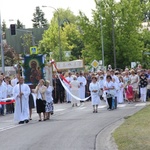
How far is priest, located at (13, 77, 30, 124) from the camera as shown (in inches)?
856

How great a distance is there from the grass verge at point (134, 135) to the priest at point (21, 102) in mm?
4837

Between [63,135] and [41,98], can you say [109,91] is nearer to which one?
[41,98]

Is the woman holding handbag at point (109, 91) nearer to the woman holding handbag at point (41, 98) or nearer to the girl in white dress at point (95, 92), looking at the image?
the girl in white dress at point (95, 92)

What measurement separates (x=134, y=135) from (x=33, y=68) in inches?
689

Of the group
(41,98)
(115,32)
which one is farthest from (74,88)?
(115,32)

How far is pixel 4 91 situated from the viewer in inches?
1125

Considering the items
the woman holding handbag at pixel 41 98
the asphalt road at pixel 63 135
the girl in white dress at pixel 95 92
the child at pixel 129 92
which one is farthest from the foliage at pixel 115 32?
the asphalt road at pixel 63 135

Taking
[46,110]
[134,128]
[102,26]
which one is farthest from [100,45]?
[134,128]

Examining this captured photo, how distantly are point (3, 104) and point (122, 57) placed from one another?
3264 cm

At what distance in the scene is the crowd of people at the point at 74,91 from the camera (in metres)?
22.0

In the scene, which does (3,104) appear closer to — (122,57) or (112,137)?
(112,137)

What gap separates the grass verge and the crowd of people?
4.88 m

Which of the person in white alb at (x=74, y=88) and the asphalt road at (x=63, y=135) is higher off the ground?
the person in white alb at (x=74, y=88)

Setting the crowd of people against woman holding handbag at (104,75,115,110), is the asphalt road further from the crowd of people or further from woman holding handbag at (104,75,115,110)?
woman holding handbag at (104,75,115,110)
